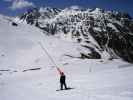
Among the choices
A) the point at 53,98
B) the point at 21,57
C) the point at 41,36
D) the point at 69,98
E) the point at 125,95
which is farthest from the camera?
the point at 41,36

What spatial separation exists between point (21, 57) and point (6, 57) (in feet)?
19.1

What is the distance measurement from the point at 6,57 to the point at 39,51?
1231 cm

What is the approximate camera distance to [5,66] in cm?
7119

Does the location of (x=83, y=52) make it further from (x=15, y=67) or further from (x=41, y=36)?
(x=15, y=67)

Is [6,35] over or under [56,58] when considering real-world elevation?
over

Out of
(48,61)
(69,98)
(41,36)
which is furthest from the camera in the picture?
(41,36)

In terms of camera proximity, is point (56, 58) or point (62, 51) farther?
point (62, 51)

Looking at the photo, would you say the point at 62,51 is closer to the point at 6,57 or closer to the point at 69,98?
the point at 6,57

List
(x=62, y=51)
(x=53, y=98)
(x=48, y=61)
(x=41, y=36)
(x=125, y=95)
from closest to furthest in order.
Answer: (x=125, y=95), (x=53, y=98), (x=48, y=61), (x=62, y=51), (x=41, y=36)

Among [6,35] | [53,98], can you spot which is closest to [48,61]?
[6,35]

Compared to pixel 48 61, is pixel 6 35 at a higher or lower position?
higher

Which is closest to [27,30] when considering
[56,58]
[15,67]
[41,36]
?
[41,36]

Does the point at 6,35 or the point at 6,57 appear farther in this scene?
the point at 6,35

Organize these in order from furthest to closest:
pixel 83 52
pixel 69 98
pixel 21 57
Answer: pixel 83 52
pixel 21 57
pixel 69 98
